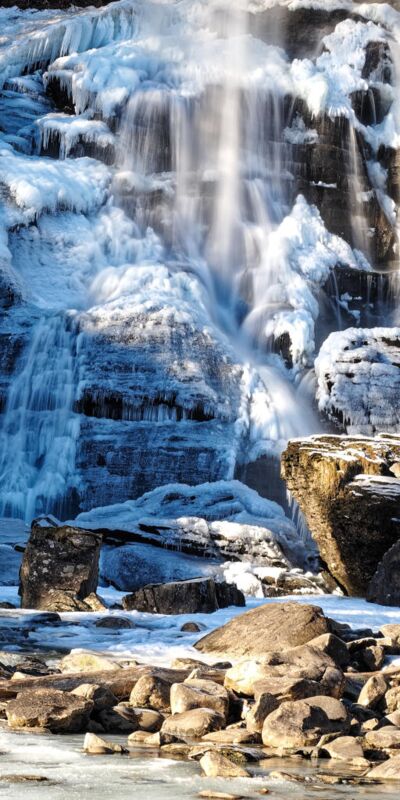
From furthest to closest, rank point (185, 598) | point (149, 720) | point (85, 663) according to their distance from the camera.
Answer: point (185, 598), point (85, 663), point (149, 720)

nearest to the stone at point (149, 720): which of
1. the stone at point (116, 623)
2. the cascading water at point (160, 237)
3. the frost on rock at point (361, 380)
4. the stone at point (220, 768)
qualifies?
the stone at point (220, 768)

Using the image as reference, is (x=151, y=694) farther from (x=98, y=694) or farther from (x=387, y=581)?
(x=387, y=581)

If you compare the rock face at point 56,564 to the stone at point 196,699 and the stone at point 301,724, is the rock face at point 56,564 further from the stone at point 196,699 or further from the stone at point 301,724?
the stone at point 301,724

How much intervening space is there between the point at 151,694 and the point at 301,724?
57.5 inches

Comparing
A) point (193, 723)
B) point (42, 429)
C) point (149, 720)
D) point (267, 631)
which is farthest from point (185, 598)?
point (42, 429)

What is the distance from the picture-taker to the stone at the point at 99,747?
21.4ft

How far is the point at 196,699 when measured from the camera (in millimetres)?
7773

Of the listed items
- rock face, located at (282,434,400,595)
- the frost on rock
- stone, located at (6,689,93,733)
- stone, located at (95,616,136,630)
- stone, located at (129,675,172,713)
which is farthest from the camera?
the frost on rock

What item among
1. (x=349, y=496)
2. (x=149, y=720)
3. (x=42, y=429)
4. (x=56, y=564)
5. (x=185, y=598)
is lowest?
(x=149, y=720)

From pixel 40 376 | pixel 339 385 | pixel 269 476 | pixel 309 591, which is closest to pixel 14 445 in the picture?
pixel 40 376

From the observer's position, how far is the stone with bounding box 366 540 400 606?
52.3ft

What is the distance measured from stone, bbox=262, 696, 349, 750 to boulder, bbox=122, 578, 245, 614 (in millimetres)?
6596

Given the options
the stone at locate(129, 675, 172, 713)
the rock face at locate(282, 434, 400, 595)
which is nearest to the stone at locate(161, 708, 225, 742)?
the stone at locate(129, 675, 172, 713)

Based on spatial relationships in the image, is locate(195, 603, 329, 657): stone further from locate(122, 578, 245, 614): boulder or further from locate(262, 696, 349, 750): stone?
locate(122, 578, 245, 614): boulder
